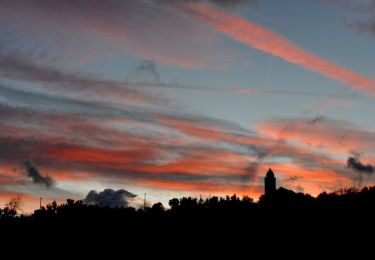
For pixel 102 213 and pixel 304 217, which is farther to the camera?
pixel 102 213

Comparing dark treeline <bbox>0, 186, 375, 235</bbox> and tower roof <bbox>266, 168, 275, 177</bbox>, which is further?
tower roof <bbox>266, 168, 275, 177</bbox>

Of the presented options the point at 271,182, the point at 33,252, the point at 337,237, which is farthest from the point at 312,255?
the point at 271,182

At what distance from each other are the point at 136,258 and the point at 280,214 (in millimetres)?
22184

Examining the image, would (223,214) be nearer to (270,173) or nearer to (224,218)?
(224,218)

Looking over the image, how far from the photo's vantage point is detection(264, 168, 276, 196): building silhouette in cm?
11894

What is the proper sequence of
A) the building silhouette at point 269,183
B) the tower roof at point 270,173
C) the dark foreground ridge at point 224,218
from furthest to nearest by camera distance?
the tower roof at point 270,173 < the building silhouette at point 269,183 < the dark foreground ridge at point 224,218

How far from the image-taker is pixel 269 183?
4717 inches

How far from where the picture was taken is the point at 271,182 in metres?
120

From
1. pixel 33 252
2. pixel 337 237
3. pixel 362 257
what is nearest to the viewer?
pixel 362 257

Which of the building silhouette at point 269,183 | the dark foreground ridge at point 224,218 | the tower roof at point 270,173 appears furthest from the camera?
the tower roof at point 270,173

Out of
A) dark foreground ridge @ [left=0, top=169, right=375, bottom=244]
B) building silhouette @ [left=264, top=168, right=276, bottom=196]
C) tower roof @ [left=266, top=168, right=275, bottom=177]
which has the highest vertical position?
tower roof @ [left=266, top=168, right=275, bottom=177]

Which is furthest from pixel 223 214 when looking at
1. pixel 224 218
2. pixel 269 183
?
pixel 269 183

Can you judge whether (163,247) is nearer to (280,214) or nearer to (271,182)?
(280,214)

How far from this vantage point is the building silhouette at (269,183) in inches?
A: 4683
